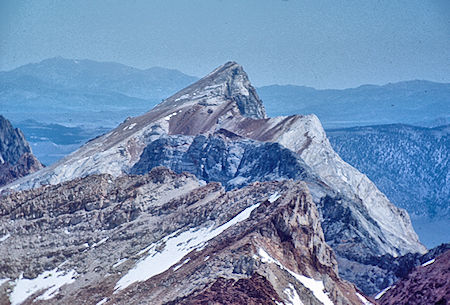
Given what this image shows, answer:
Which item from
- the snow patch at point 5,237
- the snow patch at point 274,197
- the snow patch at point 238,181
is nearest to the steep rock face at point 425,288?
the snow patch at point 274,197

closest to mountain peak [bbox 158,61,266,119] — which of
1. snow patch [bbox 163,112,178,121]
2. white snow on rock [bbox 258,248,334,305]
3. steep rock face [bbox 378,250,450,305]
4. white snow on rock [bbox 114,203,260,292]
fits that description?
snow patch [bbox 163,112,178,121]

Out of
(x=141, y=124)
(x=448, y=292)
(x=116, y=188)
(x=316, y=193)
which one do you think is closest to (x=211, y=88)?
(x=141, y=124)

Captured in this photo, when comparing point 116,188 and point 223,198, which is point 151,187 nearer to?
point 116,188

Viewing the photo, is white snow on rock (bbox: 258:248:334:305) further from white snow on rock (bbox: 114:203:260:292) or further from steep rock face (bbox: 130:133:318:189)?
steep rock face (bbox: 130:133:318:189)

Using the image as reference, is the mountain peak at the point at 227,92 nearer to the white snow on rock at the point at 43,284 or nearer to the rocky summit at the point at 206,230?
the rocky summit at the point at 206,230

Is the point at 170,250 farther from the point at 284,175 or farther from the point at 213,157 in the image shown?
the point at 213,157
